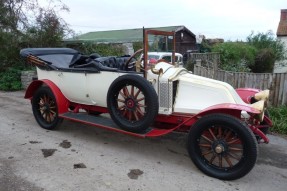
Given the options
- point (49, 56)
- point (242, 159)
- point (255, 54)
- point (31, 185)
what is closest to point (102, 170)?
point (31, 185)

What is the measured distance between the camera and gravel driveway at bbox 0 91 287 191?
353 centimetres

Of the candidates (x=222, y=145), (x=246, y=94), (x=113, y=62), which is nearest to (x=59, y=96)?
(x=113, y=62)

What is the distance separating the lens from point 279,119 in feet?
19.8

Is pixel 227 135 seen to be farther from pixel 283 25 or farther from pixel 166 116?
pixel 283 25

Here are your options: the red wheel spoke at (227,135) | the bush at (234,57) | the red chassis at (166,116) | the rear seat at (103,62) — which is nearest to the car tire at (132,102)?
the red chassis at (166,116)

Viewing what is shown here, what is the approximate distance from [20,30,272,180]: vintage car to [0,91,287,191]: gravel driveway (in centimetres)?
30

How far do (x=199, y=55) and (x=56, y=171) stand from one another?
329 inches

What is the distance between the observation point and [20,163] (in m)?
4.05

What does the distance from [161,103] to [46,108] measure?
2376 mm

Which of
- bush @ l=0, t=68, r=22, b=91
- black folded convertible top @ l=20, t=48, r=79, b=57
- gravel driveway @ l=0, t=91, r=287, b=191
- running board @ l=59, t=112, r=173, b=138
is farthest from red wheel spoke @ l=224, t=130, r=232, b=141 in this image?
bush @ l=0, t=68, r=22, b=91

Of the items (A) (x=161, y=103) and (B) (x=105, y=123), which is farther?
(B) (x=105, y=123)

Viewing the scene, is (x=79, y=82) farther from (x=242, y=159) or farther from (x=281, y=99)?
(x=281, y=99)

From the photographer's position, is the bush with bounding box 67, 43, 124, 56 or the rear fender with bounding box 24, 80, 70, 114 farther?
the bush with bounding box 67, 43, 124, 56

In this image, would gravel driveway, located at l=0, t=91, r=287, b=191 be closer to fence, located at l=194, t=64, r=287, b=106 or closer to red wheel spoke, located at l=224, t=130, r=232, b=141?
red wheel spoke, located at l=224, t=130, r=232, b=141
